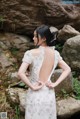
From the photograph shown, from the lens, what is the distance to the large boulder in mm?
7711

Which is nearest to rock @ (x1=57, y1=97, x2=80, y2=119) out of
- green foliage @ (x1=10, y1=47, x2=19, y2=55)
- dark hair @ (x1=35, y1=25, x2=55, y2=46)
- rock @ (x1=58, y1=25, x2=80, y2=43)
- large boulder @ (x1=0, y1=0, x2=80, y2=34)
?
dark hair @ (x1=35, y1=25, x2=55, y2=46)

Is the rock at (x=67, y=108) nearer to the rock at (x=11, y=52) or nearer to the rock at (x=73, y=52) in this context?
the rock at (x=73, y=52)

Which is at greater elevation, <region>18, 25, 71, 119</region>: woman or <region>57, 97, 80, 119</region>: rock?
<region>18, 25, 71, 119</region>: woman

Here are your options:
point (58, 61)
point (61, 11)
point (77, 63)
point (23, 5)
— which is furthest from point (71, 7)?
point (58, 61)

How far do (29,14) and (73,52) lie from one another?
1613 mm

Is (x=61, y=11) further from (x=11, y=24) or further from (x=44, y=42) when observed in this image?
(x=44, y=42)

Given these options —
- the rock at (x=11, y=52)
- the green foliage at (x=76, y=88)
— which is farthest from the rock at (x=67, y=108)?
the rock at (x=11, y=52)

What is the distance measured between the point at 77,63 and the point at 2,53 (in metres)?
1.73

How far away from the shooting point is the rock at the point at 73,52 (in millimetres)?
6898

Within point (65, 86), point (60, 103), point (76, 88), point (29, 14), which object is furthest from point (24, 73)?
point (29, 14)

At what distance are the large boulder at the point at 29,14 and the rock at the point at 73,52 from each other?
1226 mm

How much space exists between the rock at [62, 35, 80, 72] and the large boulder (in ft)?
4.02

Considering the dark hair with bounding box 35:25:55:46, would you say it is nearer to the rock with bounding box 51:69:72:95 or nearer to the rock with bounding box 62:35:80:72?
the rock with bounding box 51:69:72:95

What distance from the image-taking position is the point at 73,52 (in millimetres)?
6961
